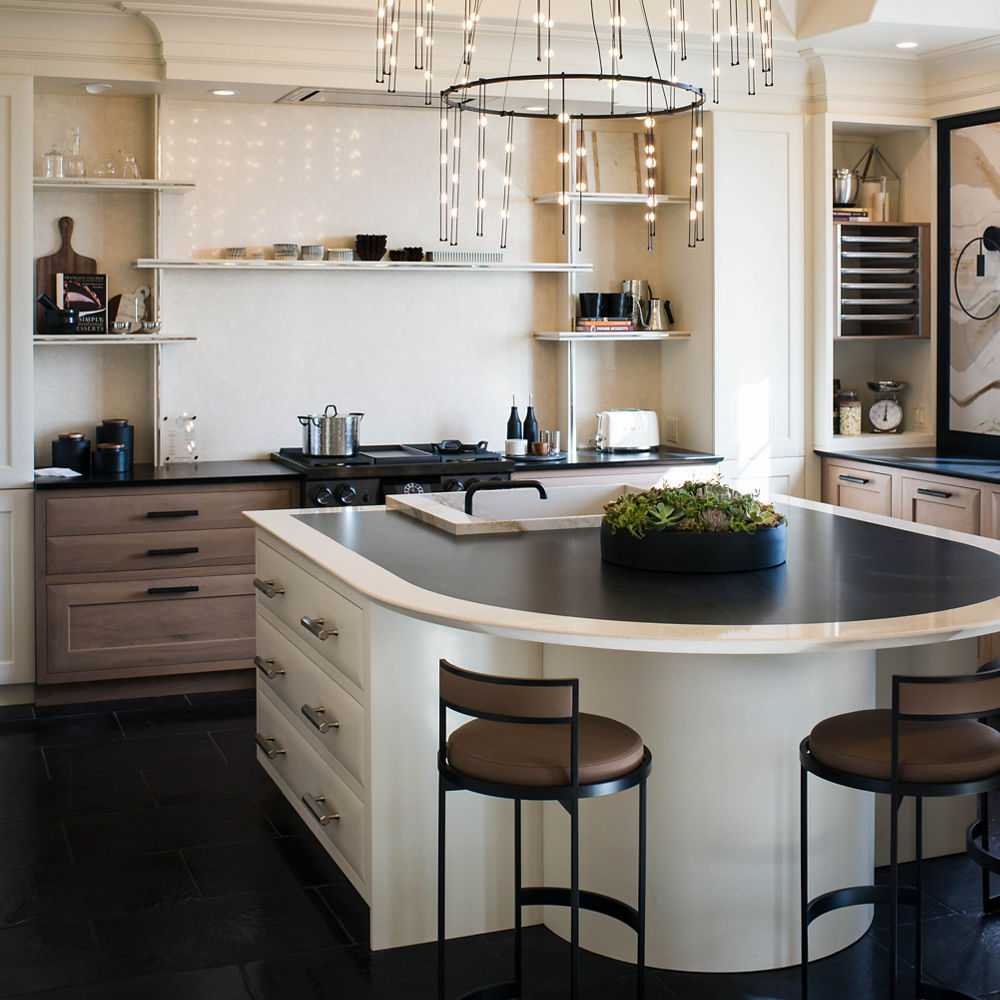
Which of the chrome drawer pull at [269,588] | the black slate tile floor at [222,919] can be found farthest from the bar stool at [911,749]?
the chrome drawer pull at [269,588]

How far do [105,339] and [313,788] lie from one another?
255 cm

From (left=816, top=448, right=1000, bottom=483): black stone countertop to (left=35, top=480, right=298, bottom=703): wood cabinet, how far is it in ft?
8.47

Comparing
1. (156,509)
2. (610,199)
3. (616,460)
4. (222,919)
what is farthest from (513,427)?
(222,919)

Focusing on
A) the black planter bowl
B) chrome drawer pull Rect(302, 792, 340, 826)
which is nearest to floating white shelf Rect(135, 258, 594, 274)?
chrome drawer pull Rect(302, 792, 340, 826)

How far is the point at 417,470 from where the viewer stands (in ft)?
17.6

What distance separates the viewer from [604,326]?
5984 millimetres

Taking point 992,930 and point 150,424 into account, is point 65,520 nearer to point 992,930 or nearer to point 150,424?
point 150,424

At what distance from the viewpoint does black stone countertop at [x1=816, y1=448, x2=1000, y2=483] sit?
→ 5.18m

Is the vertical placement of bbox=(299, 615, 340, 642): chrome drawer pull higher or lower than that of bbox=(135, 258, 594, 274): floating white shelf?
lower

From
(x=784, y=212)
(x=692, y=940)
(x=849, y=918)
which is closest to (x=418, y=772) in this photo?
(x=692, y=940)

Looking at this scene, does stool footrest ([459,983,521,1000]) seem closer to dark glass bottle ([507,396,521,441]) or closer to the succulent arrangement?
the succulent arrangement

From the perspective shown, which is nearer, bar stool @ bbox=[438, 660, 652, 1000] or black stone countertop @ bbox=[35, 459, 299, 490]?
bar stool @ bbox=[438, 660, 652, 1000]

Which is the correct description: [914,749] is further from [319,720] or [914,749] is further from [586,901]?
[319,720]

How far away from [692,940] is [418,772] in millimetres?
733
